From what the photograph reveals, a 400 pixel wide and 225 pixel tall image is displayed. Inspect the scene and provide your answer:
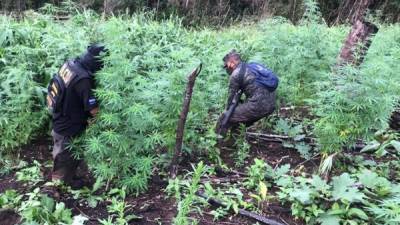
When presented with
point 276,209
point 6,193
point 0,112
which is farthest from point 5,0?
point 276,209

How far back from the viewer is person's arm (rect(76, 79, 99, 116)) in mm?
4188

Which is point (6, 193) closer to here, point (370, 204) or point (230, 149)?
point (230, 149)

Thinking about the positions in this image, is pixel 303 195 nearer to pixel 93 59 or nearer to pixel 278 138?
pixel 278 138

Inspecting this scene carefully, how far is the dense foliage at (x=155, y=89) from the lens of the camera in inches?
164

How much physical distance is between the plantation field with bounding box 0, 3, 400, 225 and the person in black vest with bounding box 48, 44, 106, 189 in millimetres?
120

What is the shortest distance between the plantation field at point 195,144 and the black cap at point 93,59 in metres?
0.10

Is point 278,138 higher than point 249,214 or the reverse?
higher

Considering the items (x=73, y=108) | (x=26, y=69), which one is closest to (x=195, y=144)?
(x=73, y=108)

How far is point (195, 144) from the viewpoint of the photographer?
5.33 metres

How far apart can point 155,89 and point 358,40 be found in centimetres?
320

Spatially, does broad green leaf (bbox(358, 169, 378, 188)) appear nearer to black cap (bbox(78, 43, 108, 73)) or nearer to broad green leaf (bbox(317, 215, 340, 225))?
broad green leaf (bbox(317, 215, 340, 225))

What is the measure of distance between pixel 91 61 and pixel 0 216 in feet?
5.55

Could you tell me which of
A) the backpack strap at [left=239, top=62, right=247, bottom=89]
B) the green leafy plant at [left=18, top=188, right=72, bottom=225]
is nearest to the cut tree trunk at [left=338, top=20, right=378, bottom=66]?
the backpack strap at [left=239, top=62, right=247, bottom=89]

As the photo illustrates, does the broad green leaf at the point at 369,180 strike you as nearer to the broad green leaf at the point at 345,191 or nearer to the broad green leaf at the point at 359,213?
the broad green leaf at the point at 345,191
